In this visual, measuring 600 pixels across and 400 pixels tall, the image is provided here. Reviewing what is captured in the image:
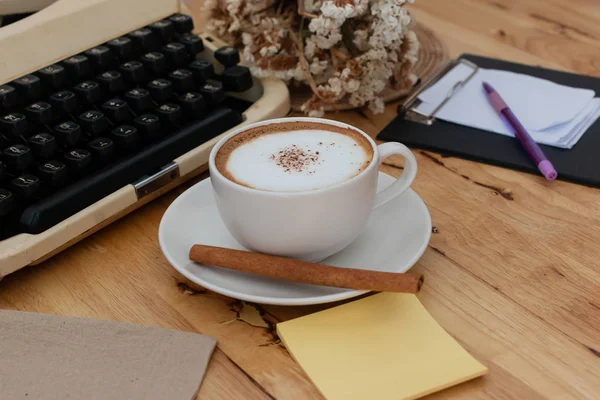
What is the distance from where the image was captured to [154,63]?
0.95m

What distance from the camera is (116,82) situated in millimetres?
907

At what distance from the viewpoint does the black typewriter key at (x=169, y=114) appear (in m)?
0.91

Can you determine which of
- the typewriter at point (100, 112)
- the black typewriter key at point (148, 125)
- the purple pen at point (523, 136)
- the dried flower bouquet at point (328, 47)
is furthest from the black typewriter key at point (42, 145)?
the purple pen at point (523, 136)

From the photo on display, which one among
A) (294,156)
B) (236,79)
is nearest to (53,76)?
(236,79)

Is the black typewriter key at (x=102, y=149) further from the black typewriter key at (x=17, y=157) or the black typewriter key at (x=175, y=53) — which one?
the black typewriter key at (x=175, y=53)

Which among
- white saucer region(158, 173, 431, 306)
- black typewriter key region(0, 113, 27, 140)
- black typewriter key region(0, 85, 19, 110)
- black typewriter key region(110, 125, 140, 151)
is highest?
black typewriter key region(0, 85, 19, 110)

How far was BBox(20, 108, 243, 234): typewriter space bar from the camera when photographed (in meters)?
0.76

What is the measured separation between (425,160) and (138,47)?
1.40 feet

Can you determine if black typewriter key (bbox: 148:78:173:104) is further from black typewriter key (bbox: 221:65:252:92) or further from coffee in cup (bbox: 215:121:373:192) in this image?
coffee in cup (bbox: 215:121:373:192)

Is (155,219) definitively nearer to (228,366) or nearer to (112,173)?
(112,173)

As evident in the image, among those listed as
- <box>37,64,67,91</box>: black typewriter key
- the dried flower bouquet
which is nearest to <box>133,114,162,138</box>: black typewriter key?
<box>37,64,67,91</box>: black typewriter key

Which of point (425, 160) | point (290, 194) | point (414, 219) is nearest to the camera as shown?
point (290, 194)

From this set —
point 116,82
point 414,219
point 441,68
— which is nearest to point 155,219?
point 116,82

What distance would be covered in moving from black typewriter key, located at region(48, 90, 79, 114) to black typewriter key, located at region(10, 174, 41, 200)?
11 centimetres
